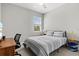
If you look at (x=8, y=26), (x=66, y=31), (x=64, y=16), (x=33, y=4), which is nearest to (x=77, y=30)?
(x=66, y=31)

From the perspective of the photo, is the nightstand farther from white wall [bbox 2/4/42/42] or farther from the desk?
the desk

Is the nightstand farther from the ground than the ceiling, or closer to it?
closer to it

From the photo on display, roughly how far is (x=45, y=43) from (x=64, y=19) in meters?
0.59

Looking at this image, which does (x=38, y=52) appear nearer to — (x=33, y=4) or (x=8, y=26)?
(x=8, y=26)

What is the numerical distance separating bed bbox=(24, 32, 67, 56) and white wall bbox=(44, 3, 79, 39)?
0.56 feet

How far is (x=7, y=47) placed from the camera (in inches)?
68.9

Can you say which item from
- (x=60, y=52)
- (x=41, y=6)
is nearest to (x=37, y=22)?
(x=41, y=6)

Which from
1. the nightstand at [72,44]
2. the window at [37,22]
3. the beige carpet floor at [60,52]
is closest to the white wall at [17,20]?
the window at [37,22]

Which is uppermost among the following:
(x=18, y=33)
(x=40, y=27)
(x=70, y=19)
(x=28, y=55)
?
(x=70, y=19)

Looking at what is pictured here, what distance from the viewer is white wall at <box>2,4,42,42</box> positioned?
4.89ft

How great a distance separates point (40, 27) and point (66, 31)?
1.66 ft

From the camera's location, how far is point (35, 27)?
5.57 ft

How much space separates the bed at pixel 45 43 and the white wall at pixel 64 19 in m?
0.17

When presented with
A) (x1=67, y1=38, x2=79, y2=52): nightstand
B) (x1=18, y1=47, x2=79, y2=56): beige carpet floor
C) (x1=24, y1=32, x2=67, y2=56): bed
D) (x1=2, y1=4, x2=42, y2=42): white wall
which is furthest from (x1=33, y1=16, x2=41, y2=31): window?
(x1=67, y1=38, x2=79, y2=52): nightstand
